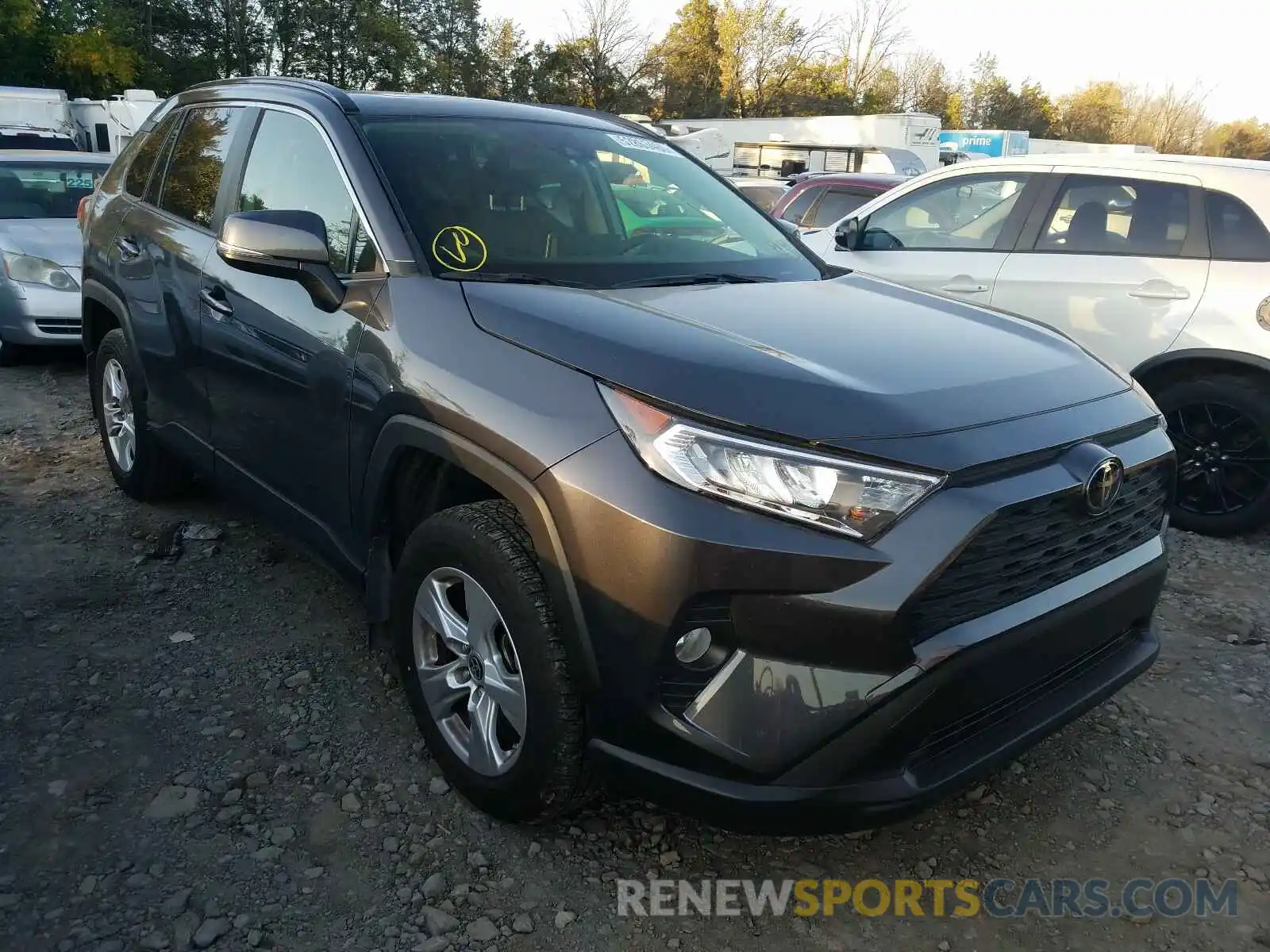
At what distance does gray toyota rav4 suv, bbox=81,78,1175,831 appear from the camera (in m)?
1.94

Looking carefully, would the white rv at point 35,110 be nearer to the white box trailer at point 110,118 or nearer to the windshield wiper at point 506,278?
the white box trailer at point 110,118

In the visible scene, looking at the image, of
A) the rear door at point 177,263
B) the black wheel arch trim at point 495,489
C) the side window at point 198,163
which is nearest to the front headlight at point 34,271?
the rear door at point 177,263

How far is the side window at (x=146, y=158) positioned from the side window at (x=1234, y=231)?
4.61 meters

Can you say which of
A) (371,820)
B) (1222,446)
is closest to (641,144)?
(371,820)

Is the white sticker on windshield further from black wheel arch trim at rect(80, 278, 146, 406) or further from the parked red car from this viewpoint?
the parked red car

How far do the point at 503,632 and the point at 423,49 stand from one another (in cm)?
5074

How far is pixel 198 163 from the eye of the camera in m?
3.84

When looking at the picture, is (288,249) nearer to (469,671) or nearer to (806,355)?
(469,671)

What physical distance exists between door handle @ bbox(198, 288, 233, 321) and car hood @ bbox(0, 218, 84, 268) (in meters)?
4.35

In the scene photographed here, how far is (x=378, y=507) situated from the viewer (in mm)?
2701

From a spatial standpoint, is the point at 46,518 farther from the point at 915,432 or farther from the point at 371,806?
the point at 915,432

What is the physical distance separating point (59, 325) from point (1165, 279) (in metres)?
6.94

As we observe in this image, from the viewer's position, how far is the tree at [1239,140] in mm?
51450

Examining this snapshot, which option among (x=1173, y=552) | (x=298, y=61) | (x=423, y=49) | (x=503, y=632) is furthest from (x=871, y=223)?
(x=423, y=49)
